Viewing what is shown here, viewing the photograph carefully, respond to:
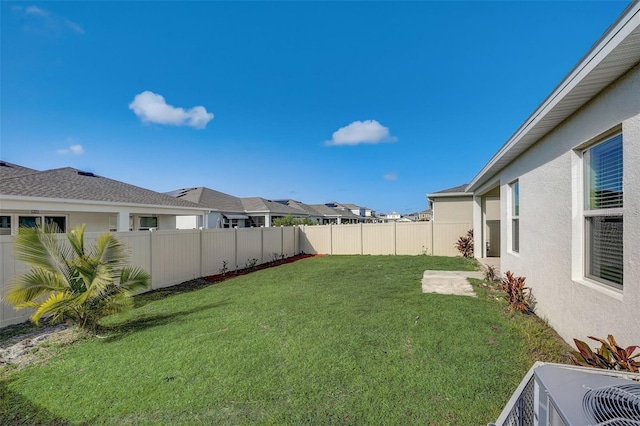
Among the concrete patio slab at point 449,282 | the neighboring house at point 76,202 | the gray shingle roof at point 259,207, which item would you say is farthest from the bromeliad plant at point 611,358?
the gray shingle roof at point 259,207

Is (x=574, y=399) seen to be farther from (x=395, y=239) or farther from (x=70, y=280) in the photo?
(x=395, y=239)

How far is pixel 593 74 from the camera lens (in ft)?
9.62

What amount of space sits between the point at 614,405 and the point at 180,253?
9499 millimetres

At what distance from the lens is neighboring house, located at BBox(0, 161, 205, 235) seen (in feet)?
32.7

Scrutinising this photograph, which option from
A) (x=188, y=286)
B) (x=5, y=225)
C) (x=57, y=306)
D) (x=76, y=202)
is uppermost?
(x=76, y=202)

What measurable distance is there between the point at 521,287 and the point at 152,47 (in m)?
13.1

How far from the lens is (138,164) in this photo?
17.7 m

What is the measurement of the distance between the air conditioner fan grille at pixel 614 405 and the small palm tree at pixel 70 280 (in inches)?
225

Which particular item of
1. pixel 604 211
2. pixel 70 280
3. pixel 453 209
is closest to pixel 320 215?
pixel 453 209

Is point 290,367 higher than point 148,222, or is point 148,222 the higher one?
point 148,222

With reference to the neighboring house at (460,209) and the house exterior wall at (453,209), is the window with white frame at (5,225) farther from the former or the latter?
the house exterior wall at (453,209)

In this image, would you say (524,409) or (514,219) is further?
(514,219)

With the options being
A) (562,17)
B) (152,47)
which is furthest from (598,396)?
(152,47)

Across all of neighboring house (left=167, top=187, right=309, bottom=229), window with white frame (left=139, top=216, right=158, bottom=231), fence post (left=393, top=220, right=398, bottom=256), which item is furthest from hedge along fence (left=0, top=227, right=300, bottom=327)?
neighboring house (left=167, top=187, right=309, bottom=229)
